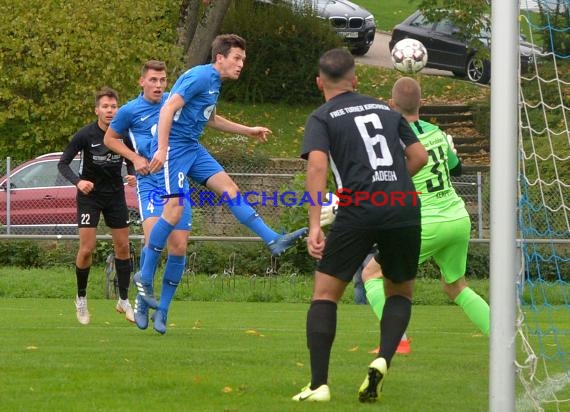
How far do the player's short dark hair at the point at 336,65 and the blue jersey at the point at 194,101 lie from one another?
2761 mm

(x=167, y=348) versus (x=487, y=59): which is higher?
(x=487, y=59)

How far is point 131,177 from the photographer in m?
11.2

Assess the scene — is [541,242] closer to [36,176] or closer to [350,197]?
[350,197]

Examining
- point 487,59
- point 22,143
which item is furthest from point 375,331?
point 487,59

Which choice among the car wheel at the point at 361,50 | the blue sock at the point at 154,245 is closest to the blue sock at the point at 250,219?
the blue sock at the point at 154,245

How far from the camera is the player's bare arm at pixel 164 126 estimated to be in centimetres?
927

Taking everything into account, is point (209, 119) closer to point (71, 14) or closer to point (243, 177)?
point (243, 177)

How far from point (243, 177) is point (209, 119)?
1005 cm

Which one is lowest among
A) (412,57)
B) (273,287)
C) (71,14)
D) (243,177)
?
(273,287)

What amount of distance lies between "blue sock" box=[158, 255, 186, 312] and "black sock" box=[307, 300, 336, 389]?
130 inches

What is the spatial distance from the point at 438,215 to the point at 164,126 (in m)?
2.26

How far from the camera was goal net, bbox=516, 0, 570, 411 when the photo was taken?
7375 millimetres

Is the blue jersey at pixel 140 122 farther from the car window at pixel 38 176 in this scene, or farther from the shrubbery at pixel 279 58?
the shrubbery at pixel 279 58

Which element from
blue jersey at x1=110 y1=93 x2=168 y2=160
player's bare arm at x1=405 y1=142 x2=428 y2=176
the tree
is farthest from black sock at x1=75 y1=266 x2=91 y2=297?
the tree
